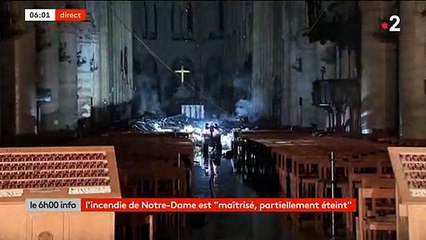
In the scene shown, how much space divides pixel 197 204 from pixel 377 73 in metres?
17.1

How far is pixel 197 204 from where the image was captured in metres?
7.18

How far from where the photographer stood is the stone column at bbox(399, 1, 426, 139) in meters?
18.8

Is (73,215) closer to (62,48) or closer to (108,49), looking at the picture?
(62,48)

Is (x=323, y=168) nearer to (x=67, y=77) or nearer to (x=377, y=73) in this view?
(x=377, y=73)

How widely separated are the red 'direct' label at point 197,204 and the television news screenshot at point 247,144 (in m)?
0.01

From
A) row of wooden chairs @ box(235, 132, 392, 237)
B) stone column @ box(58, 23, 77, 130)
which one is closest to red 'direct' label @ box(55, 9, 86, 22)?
row of wooden chairs @ box(235, 132, 392, 237)

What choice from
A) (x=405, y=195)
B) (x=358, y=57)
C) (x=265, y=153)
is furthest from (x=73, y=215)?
(x=358, y=57)

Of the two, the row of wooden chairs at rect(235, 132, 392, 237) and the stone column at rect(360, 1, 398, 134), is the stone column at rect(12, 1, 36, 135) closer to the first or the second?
the row of wooden chairs at rect(235, 132, 392, 237)

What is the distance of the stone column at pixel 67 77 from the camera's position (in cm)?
2906

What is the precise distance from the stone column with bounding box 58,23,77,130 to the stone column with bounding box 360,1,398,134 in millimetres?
11422
